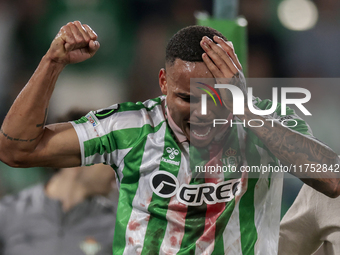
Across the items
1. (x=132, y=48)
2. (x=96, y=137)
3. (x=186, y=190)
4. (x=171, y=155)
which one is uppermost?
(x=132, y=48)

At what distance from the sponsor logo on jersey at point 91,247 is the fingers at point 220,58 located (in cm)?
166

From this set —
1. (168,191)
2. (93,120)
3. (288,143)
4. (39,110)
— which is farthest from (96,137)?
(288,143)

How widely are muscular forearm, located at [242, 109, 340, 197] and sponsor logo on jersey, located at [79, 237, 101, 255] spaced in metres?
1.60

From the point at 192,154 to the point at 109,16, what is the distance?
2.31 m

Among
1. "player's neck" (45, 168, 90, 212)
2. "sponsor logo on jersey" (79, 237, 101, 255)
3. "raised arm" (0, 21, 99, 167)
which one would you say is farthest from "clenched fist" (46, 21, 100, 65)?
"sponsor logo on jersey" (79, 237, 101, 255)

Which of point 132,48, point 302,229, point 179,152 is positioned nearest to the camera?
point 179,152

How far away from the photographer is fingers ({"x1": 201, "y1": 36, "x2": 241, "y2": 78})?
118 cm

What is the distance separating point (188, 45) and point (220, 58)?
6.0 inches

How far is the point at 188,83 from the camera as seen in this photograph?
49.3 inches

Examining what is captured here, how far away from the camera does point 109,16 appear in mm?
3287

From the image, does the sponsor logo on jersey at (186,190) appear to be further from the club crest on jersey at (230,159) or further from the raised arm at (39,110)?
the raised arm at (39,110)

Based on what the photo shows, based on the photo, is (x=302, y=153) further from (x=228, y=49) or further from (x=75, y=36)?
(x=75, y=36)

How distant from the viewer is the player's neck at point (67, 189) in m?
2.43

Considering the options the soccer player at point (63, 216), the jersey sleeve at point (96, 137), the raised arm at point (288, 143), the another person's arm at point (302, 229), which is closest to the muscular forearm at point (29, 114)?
the jersey sleeve at point (96, 137)
